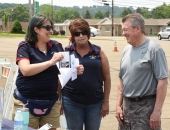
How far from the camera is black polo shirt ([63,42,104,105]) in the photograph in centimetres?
420

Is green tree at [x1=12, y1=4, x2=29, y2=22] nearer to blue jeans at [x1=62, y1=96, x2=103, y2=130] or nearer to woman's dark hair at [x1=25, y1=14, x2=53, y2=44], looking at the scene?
blue jeans at [x1=62, y1=96, x2=103, y2=130]

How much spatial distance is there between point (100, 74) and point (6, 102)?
7.40 feet

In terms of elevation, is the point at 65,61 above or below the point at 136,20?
below

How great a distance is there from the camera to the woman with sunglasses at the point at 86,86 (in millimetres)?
4195

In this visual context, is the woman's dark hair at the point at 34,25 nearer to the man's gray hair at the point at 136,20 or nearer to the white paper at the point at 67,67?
the white paper at the point at 67,67

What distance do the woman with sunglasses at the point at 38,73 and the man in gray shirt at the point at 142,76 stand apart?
1.80 feet

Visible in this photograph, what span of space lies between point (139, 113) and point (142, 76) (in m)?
0.40

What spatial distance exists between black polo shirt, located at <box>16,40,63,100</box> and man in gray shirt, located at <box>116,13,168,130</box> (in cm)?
80

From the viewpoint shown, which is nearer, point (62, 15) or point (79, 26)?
point (79, 26)

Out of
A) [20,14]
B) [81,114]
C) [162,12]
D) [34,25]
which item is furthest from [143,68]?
[20,14]

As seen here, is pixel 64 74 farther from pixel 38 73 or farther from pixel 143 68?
pixel 143 68

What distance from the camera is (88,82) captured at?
13.8 ft

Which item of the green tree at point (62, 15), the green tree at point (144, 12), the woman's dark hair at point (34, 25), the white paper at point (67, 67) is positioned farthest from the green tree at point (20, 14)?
the white paper at point (67, 67)

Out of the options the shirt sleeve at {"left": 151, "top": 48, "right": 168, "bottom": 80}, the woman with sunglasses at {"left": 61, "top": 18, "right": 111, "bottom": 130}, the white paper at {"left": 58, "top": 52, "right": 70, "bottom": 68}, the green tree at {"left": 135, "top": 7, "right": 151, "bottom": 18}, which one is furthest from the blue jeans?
the green tree at {"left": 135, "top": 7, "right": 151, "bottom": 18}
